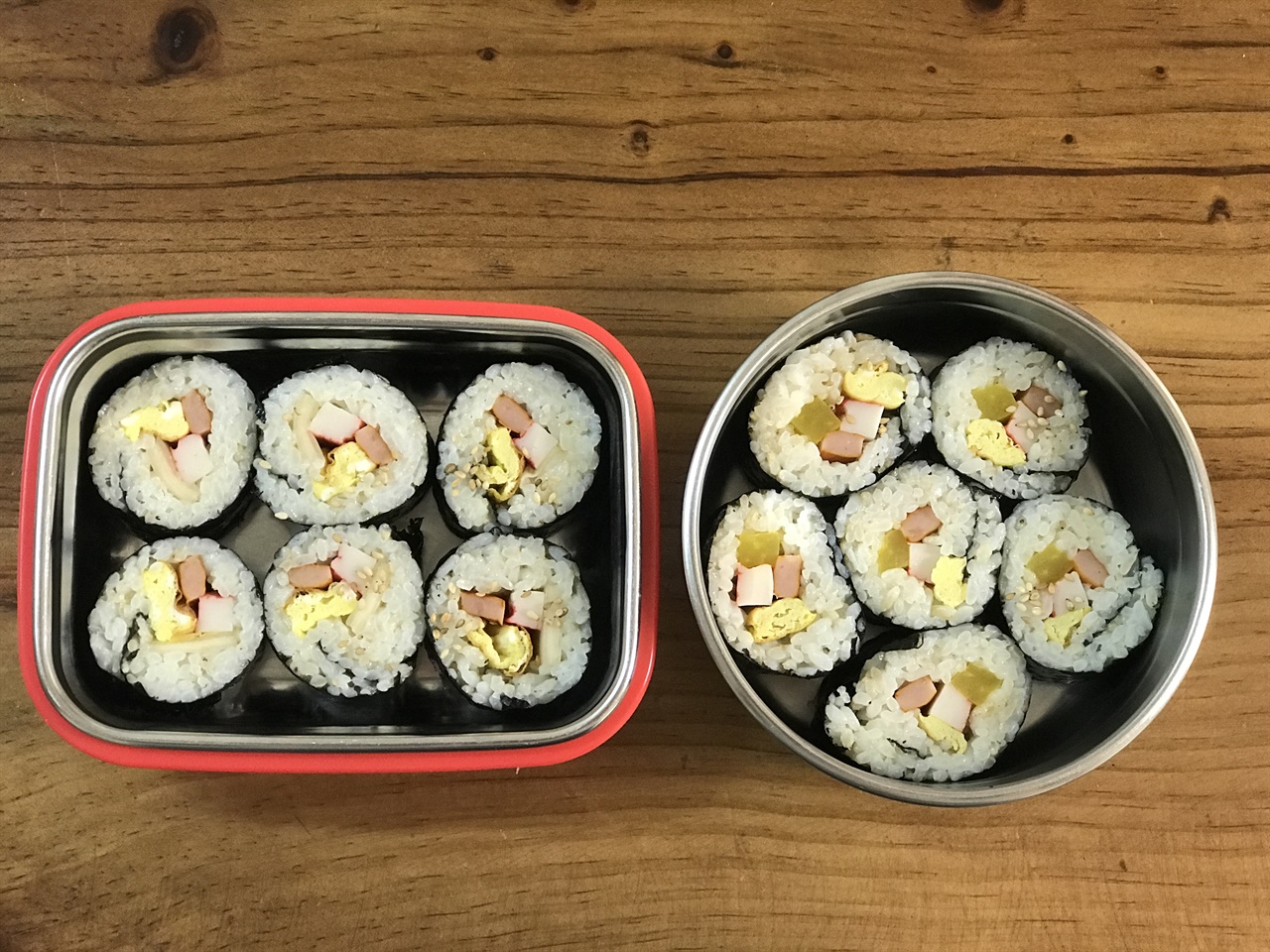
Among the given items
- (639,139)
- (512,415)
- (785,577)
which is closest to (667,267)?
(639,139)

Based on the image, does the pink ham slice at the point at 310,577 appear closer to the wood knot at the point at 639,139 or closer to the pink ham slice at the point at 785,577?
the pink ham slice at the point at 785,577

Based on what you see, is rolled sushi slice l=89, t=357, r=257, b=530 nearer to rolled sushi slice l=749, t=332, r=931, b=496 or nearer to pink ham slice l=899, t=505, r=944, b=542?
rolled sushi slice l=749, t=332, r=931, b=496

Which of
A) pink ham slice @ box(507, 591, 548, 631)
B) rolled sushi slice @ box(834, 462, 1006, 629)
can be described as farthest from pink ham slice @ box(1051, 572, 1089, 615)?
pink ham slice @ box(507, 591, 548, 631)

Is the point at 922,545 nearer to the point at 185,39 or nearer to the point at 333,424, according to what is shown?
the point at 333,424

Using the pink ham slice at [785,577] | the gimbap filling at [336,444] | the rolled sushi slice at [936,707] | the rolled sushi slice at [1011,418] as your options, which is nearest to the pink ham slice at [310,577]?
the gimbap filling at [336,444]

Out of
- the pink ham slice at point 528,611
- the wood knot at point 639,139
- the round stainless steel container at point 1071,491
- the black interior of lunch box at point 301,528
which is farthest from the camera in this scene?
the wood knot at point 639,139

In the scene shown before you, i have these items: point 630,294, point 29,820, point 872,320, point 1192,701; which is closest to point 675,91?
point 630,294
